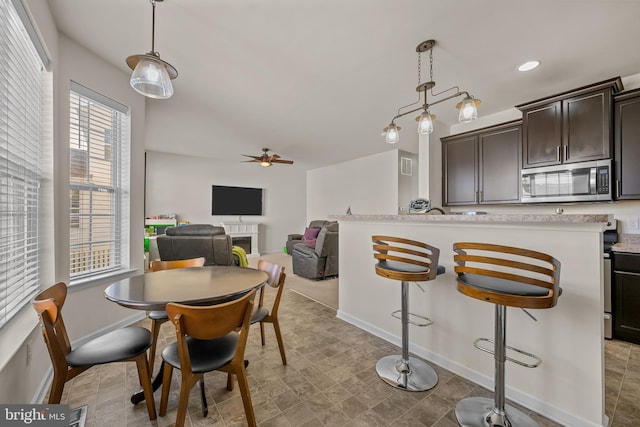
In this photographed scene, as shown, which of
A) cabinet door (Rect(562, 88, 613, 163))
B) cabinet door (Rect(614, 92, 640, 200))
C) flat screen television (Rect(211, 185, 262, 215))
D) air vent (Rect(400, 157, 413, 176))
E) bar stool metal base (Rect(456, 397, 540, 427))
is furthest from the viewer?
flat screen television (Rect(211, 185, 262, 215))

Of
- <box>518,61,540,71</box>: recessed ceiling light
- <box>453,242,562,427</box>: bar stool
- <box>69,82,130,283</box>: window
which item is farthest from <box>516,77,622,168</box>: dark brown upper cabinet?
<box>69,82,130,283</box>: window

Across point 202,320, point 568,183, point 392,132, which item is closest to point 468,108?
point 392,132

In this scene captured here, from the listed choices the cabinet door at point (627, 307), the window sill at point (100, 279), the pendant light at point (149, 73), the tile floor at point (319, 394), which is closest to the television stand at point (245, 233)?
the window sill at point (100, 279)

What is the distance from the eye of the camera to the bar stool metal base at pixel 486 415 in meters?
1.44

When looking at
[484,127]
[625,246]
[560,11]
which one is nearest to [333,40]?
[560,11]

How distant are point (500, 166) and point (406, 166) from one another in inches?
101

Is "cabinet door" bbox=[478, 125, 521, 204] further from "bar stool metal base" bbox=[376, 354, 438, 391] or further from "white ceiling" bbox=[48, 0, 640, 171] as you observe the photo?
"bar stool metal base" bbox=[376, 354, 438, 391]

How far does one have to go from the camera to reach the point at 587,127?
2605 millimetres

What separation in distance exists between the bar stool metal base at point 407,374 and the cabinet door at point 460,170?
8.18ft

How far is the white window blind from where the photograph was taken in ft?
4.43

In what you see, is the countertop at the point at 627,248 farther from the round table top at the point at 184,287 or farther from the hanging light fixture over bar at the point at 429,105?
the round table top at the point at 184,287

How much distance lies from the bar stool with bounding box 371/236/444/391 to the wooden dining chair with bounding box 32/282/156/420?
5.10ft

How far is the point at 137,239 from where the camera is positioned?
2.86 meters

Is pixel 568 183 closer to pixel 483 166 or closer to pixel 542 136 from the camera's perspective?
pixel 542 136
